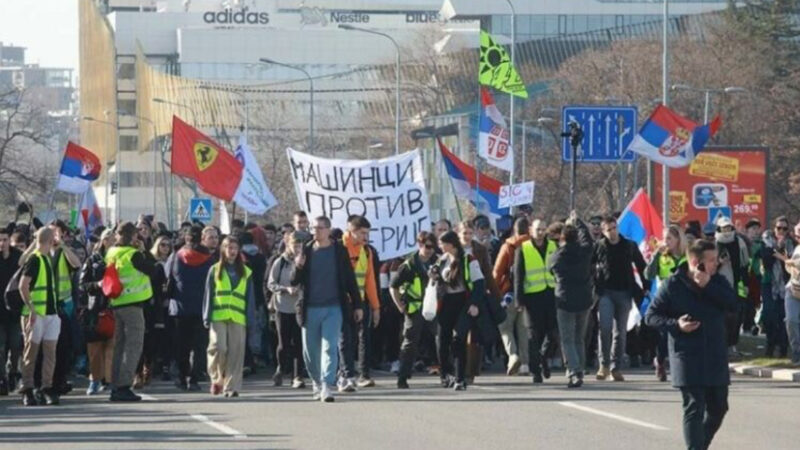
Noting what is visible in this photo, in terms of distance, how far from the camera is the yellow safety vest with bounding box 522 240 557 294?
74.8 feet

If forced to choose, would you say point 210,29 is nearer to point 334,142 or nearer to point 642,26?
point 334,142

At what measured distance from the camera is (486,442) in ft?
53.7

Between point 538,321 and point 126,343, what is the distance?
427 cm

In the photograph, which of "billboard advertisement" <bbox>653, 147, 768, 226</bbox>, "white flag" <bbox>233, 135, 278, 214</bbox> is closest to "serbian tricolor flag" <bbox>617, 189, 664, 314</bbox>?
"white flag" <bbox>233, 135, 278, 214</bbox>

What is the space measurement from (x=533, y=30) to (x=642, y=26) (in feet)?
42.0

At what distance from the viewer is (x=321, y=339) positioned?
20938 mm

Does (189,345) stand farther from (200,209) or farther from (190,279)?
(200,209)

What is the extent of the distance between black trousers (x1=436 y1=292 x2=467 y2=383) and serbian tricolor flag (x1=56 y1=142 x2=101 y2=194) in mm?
17404

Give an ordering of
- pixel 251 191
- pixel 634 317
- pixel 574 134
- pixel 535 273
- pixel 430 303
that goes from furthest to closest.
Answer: pixel 251 191
pixel 574 134
pixel 634 317
pixel 535 273
pixel 430 303

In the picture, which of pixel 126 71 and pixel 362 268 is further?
pixel 126 71

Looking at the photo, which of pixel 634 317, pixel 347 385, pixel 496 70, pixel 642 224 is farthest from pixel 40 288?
pixel 496 70

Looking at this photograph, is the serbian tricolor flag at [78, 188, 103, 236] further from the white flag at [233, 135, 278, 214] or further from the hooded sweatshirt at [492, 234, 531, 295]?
the hooded sweatshirt at [492, 234, 531, 295]

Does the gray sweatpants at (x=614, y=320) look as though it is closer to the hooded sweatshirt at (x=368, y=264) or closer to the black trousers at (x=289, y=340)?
the hooded sweatshirt at (x=368, y=264)

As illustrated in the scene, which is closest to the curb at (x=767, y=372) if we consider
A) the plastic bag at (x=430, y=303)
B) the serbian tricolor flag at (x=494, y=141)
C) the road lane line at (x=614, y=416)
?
the plastic bag at (x=430, y=303)
